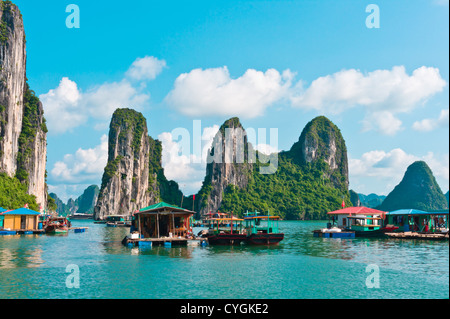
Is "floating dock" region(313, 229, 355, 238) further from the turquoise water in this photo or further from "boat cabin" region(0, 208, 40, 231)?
"boat cabin" region(0, 208, 40, 231)

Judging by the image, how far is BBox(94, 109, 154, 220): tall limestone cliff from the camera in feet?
499

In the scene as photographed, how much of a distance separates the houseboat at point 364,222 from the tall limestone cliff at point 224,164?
110567 mm

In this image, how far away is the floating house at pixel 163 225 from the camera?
41719 millimetres

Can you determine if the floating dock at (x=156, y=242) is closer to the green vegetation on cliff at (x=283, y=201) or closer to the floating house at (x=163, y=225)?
the floating house at (x=163, y=225)

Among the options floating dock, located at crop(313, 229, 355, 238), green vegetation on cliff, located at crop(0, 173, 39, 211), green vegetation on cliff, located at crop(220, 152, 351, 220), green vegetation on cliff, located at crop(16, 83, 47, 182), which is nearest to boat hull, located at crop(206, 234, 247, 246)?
floating dock, located at crop(313, 229, 355, 238)

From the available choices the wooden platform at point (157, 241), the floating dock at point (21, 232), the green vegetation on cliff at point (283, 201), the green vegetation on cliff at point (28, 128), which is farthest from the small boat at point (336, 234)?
the green vegetation on cliff at point (283, 201)

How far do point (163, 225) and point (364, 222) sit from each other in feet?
115

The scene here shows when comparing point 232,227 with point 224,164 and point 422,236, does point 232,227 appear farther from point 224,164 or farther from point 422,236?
point 224,164

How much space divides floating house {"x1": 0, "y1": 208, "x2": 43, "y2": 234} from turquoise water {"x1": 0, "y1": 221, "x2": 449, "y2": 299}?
2470cm

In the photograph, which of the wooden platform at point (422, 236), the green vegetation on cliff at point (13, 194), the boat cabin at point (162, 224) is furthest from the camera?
the green vegetation on cliff at point (13, 194)

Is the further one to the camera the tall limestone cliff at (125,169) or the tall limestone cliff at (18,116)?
the tall limestone cliff at (125,169)
